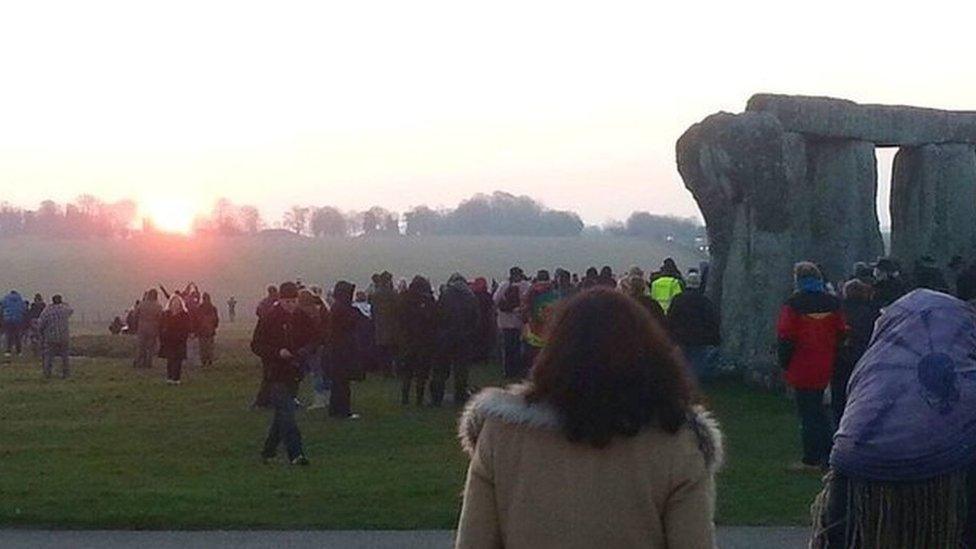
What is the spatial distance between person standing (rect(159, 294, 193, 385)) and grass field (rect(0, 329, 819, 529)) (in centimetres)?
109

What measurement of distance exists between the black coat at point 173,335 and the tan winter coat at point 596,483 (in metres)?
19.6

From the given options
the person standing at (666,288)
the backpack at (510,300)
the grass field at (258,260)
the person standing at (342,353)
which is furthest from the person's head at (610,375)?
the grass field at (258,260)

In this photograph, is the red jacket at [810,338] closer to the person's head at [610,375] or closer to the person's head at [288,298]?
the person's head at [288,298]

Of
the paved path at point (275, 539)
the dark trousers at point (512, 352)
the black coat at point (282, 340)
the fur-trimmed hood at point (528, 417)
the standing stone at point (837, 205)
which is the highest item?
the standing stone at point (837, 205)

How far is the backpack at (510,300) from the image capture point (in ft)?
76.1

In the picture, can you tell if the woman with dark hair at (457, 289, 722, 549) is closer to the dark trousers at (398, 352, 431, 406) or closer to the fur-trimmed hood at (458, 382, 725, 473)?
the fur-trimmed hood at (458, 382, 725, 473)

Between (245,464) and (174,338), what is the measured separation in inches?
380

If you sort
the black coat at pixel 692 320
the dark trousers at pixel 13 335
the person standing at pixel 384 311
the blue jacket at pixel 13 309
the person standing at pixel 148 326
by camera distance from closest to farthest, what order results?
the black coat at pixel 692 320 → the person standing at pixel 384 311 → the person standing at pixel 148 326 → the blue jacket at pixel 13 309 → the dark trousers at pixel 13 335

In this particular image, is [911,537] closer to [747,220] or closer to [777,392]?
[777,392]

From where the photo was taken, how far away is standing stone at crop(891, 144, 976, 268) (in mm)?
27266

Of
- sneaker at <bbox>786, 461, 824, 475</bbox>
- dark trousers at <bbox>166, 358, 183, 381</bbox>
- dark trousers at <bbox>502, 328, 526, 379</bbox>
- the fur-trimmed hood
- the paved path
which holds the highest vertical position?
the fur-trimmed hood

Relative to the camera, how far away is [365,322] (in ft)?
75.3

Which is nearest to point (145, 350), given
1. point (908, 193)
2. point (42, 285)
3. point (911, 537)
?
point (908, 193)

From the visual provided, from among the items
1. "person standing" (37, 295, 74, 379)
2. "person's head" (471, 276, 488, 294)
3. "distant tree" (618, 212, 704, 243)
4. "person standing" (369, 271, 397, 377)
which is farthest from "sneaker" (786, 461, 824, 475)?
"distant tree" (618, 212, 704, 243)
